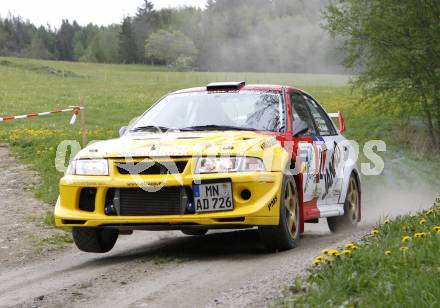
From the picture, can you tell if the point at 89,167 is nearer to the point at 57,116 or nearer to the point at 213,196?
the point at 213,196

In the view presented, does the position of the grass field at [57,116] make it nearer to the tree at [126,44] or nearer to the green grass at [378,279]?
the green grass at [378,279]

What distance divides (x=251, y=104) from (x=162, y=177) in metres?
1.72

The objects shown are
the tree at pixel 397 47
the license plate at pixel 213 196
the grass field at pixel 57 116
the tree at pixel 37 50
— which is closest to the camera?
the license plate at pixel 213 196

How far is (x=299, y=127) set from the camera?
7969 mm

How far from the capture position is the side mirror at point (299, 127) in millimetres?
7859

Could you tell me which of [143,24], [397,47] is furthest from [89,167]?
[143,24]

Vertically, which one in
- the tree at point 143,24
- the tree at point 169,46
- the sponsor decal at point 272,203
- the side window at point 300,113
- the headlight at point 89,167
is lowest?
the sponsor decal at point 272,203

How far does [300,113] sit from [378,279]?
4.00m

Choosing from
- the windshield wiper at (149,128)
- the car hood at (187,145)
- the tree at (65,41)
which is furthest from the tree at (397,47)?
the tree at (65,41)

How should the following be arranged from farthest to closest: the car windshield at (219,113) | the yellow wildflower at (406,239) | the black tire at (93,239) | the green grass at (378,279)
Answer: the car windshield at (219,113)
the black tire at (93,239)
the yellow wildflower at (406,239)
the green grass at (378,279)

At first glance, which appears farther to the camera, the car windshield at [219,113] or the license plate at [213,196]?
the car windshield at [219,113]

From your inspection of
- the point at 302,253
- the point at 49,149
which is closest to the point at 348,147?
the point at 302,253

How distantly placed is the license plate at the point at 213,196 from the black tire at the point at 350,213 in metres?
2.90

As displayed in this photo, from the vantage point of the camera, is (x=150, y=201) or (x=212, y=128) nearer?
(x=150, y=201)
